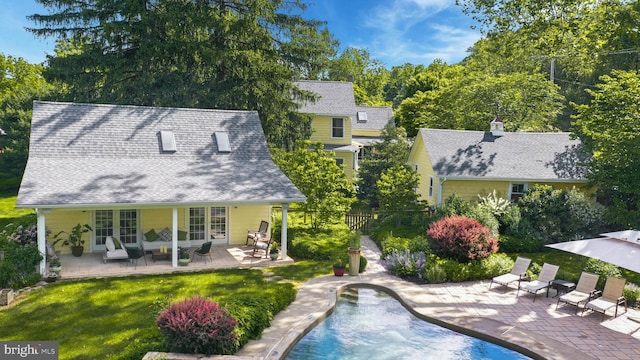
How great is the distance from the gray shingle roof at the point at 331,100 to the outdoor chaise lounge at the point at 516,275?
71.9ft

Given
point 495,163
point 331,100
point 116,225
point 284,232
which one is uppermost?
point 331,100

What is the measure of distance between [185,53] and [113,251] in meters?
15.4

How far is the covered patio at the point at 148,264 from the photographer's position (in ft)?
50.5

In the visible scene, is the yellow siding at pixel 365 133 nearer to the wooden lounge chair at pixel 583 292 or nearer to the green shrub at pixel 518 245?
the green shrub at pixel 518 245

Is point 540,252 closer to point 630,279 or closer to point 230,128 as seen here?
point 630,279

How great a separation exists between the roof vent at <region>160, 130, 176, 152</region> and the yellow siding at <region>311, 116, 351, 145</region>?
55.9 feet

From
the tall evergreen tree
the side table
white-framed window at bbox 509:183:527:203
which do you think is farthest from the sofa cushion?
white-framed window at bbox 509:183:527:203

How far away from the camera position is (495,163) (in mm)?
24328

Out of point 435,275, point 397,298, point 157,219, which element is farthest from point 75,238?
point 435,275

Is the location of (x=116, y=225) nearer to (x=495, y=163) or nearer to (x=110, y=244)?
(x=110, y=244)

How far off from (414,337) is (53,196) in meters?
12.2

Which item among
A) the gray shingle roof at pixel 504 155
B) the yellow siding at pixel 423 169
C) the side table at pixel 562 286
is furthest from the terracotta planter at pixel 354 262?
the yellow siding at pixel 423 169

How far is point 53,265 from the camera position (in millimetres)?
14594

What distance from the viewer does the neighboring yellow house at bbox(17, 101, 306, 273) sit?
615 inches
